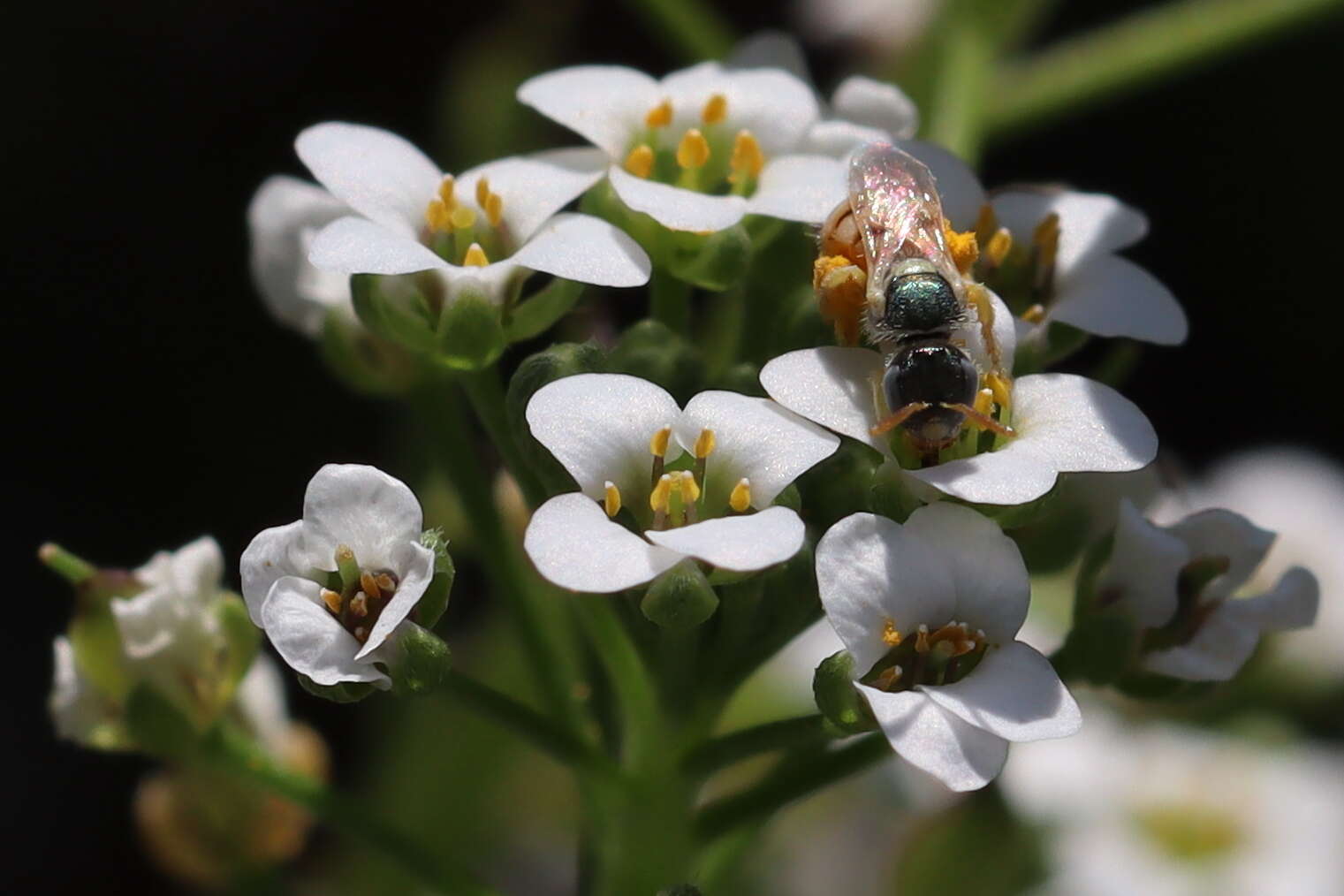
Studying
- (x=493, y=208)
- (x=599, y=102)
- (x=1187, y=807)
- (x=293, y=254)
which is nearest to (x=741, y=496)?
(x=493, y=208)

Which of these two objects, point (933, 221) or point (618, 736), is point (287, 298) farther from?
point (933, 221)

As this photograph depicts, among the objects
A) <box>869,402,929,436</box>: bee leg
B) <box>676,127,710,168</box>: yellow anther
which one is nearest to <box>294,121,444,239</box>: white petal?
<box>676,127,710,168</box>: yellow anther

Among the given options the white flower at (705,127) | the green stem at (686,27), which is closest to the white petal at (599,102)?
the white flower at (705,127)

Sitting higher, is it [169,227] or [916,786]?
[169,227]

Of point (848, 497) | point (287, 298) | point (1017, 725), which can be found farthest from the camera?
point (287, 298)

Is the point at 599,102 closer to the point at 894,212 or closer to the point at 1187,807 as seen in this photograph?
the point at 894,212

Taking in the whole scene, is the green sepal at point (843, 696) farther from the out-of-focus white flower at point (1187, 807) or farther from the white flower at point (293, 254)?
the out-of-focus white flower at point (1187, 807)

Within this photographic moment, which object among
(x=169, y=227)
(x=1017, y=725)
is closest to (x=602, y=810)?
(x=1017, y=725)
